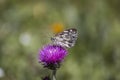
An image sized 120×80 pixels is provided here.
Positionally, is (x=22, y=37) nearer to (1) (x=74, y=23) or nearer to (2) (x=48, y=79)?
(1) (x=74, y=23)

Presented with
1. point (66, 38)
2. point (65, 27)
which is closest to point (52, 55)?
point (66, 38)

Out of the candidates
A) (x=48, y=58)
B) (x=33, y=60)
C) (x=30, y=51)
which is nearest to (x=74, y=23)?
(x=30, y=51)

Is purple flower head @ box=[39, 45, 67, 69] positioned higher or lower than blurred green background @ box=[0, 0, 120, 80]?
lower

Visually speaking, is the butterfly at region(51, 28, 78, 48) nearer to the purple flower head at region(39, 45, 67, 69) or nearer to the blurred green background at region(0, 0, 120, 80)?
the purple flower head at region(39, 45, 67, 69)

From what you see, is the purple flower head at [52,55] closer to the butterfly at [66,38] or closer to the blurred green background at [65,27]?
the butterfly at [66,38]

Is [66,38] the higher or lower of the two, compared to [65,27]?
lower

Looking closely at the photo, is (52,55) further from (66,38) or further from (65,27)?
(65,27)

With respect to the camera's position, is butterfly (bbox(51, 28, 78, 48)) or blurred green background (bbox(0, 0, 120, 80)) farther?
blurred green background (bbox(0, 0, 120, 80))

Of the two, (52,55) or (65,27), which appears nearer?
(52,55)

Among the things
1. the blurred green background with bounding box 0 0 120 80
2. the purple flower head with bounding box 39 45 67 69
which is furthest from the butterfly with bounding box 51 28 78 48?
the blurred green background with bounding box 0 0 120 80
